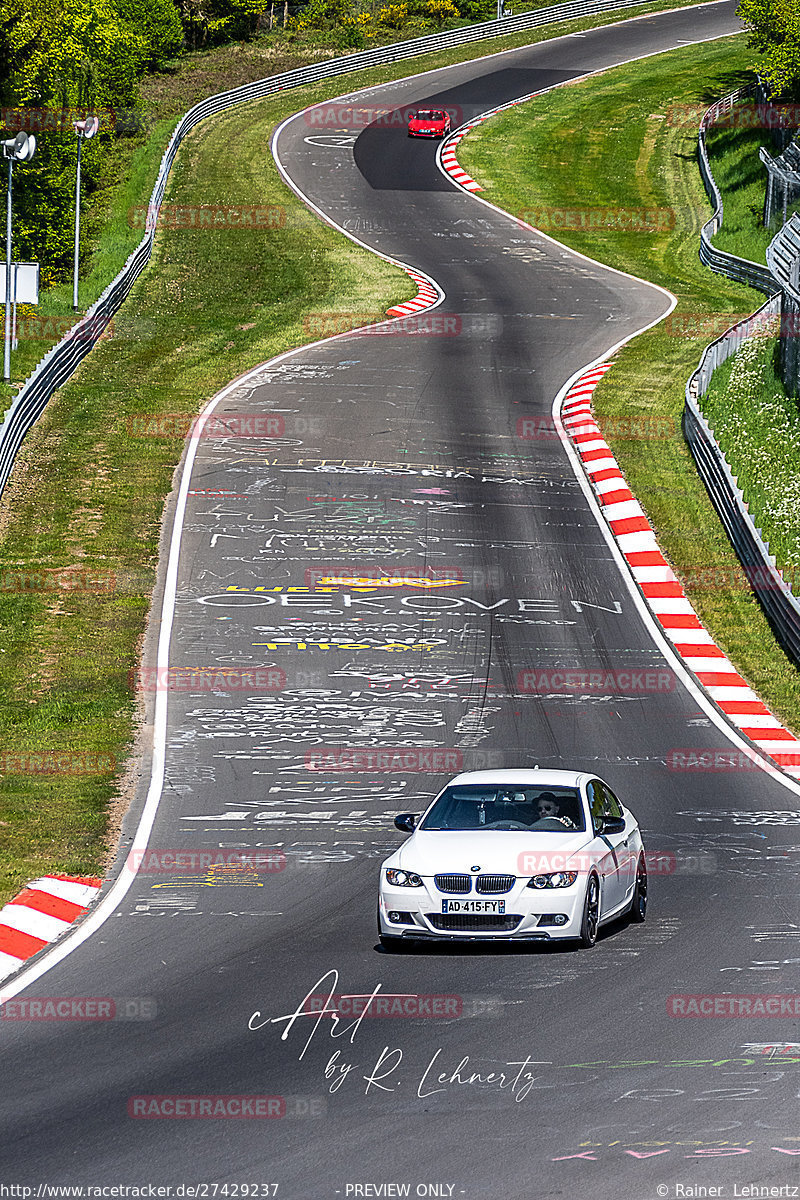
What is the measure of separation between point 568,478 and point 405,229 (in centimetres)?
2706

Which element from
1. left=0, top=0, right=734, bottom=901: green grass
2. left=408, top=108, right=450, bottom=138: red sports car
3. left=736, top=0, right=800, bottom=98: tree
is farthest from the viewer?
left=408, top=108, right=450, bottom=138: red sports car

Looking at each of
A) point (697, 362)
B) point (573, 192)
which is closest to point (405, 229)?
point (573, 192)

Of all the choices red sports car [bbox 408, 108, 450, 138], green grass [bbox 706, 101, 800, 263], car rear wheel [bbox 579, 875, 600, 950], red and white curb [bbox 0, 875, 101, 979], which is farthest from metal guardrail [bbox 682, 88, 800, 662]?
red sports car [bbox 408, 108, 450, 138]

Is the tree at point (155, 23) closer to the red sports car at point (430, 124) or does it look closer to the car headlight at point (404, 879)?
the red sports car at point (430, 124)

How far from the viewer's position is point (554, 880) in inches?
483

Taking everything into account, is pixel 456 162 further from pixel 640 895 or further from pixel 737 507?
pixel 640 895

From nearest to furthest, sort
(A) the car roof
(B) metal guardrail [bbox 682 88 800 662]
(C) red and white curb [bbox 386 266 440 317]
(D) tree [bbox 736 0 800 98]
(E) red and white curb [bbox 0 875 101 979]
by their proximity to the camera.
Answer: (E) red and white curb [bbox 0 875 101 979] < (A) the car roof < (B) metal guardrail [bbox 682 88 800 662] < (C) red and white curb [bbox 386 266 440 317] < (D) tree [bbox 736 0 800 98]

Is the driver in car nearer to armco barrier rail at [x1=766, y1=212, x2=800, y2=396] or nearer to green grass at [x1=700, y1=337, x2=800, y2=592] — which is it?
green grass at [x1=700, y1=337, x2=800, y2=592]

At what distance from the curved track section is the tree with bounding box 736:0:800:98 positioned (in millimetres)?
27419

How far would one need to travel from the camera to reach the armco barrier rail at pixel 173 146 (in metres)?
32.8

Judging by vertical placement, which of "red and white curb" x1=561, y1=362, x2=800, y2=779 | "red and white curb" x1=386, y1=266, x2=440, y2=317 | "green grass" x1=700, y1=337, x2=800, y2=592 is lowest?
"red and white curb" x1=561, y1=362, x2=800, y2=779

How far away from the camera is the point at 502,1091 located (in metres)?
9.40

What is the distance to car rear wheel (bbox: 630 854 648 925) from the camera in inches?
530

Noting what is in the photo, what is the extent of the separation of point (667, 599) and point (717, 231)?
35861mm
